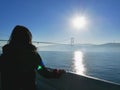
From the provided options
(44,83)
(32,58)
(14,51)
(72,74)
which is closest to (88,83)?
(72,74)

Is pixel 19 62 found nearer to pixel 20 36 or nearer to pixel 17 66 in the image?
pixel 17 66

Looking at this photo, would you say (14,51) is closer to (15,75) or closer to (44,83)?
(15,75)

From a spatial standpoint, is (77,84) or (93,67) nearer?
(77,84)

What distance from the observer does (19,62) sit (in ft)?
6.32

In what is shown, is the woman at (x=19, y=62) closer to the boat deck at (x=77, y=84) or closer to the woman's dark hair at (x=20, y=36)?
the woman's dark hair at (x=20, y=36)

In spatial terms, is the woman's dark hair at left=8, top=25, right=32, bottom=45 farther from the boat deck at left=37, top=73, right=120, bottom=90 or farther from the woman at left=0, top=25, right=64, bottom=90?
the boat deck at left=37, top=73, right=120, bottom=90

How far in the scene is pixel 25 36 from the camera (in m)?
2.04

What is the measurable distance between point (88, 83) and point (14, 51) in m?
1.27

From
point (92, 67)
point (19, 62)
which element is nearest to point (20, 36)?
point (19, 62)

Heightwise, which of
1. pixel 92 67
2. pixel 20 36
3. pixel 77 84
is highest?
pixel 20 36

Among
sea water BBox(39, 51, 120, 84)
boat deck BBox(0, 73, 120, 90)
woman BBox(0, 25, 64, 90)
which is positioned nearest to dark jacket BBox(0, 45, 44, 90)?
woman BBox(0, 25, 64, 90)

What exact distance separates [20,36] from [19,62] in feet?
0.94

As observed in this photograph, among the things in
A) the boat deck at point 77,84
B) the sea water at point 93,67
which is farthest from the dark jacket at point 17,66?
the sea water at point 93,67

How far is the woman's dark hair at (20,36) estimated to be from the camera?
2026mm
